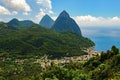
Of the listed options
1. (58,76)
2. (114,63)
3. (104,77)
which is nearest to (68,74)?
(58,76)

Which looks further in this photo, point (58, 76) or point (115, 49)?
point (115, 49)

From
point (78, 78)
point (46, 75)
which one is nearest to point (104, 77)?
point (78, 78)

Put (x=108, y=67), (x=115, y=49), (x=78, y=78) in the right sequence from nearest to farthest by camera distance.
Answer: (x=78, y=78)
(x=108, y=67)
(x=115, y=49)

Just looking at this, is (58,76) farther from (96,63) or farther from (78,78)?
(96,63)

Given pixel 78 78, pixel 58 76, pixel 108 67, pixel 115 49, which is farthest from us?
pixel 115 49

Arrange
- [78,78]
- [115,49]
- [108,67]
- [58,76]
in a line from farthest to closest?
[115,49] < [108,67] < [58,76] < [78,78]

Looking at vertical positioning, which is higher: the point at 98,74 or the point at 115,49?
the point at 115,49

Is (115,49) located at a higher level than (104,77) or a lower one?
higher

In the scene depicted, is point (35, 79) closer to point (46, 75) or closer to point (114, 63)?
point (46, 75)

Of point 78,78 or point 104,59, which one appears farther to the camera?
point 104,59
